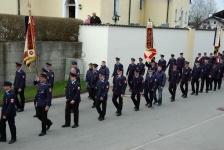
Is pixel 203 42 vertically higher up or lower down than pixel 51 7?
lower down

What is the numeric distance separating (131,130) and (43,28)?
10197 mm

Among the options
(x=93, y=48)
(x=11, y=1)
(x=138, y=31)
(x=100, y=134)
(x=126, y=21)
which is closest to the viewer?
(x=100, y=134)

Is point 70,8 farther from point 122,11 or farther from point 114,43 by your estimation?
point 114,43

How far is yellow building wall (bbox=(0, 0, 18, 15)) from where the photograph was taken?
23750mm

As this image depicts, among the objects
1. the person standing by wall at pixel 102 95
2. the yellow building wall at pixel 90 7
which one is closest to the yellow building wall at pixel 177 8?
the yellow building wall at pixel 90 7

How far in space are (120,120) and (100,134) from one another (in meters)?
1.94

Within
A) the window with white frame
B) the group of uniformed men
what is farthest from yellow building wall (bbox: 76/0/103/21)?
the group of uniformed men

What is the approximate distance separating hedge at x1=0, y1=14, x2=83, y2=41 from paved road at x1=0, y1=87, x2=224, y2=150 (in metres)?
4.84

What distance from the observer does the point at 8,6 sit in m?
24.2

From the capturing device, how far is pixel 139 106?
572 inches

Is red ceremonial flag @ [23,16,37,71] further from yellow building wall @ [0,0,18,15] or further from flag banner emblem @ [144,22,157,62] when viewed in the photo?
yellow building wall @ [0,0,18,15]

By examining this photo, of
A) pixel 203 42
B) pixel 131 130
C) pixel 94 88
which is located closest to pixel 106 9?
pixel 203 42

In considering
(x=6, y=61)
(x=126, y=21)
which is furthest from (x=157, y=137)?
(x=126, y=21)

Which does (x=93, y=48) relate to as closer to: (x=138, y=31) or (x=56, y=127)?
(x=138, y=31)
